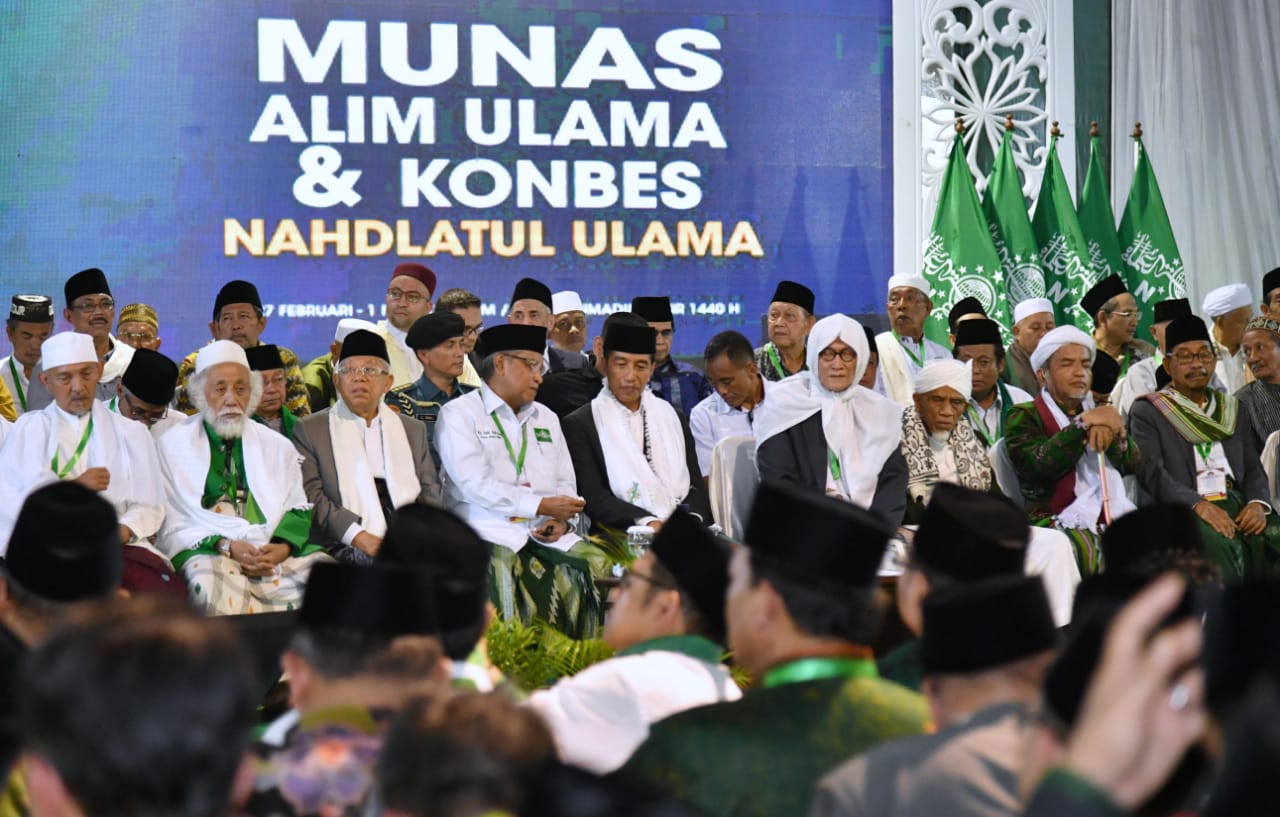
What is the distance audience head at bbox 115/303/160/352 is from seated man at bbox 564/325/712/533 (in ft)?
7.56

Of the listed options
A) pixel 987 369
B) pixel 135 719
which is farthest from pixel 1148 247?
pixel 135 719

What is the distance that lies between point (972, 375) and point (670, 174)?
280cm

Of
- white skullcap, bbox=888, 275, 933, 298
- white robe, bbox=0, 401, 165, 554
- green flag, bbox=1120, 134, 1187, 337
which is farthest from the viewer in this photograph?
green flag, bbox=1120, 134, 1187, 337

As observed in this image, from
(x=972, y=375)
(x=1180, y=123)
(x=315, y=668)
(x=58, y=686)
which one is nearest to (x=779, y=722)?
(x=315, y=668)

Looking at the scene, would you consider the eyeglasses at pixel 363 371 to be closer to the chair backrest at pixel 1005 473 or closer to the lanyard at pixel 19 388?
the lanyard at pixel 19 388

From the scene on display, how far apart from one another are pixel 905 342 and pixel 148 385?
12.3 feet

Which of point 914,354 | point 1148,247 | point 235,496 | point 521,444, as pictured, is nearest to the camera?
point 235,496

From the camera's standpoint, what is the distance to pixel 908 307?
8.15 m

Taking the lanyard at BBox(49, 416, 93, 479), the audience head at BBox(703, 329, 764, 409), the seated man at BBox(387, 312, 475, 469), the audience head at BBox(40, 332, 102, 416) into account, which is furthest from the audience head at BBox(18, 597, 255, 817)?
the audience head at BBox(703, 329, 764, 409)

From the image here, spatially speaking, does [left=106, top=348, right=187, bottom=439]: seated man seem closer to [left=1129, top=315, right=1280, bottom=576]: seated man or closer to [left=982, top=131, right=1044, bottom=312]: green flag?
[left=1129, top=315, right=1280, bottom=576]: seated man

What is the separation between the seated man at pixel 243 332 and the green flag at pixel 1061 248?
14.3 ft

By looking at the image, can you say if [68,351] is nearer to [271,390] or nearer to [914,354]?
[271,390]

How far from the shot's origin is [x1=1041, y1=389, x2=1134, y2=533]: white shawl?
6.57 metres

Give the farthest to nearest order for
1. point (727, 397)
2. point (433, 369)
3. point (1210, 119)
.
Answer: point (1210, 119), point (727, 397), point (433, 369)
